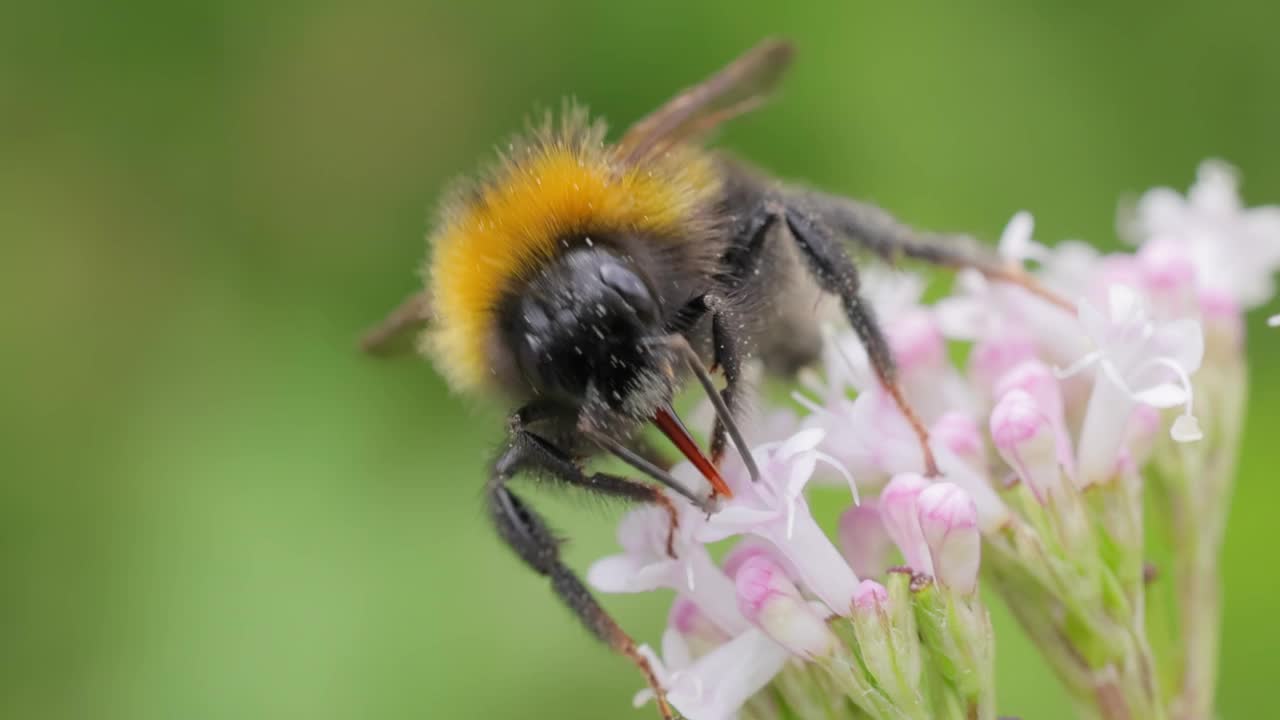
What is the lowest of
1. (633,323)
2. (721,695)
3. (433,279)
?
(721,695)

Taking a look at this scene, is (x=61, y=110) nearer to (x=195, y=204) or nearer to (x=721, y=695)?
(x=195, y=204)

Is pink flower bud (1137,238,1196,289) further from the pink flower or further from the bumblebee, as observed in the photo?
the pink flower

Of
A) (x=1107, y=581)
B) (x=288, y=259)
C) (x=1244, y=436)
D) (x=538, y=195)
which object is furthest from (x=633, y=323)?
(x=288, y=259)

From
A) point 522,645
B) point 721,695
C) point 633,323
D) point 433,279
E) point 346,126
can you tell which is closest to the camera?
point 633,323

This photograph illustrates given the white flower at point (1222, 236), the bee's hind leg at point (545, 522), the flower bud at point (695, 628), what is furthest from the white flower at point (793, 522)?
the white flower at point (1222, 236)

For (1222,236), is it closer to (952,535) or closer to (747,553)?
(952,535)

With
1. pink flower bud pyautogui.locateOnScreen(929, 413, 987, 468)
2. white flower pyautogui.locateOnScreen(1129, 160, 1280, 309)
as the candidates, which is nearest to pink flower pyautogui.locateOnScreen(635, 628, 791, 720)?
pink flower bud pyautogui.locateOnScreen(929, 413, 987, 468)

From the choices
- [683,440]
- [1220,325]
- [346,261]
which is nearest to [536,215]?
[683,440]
